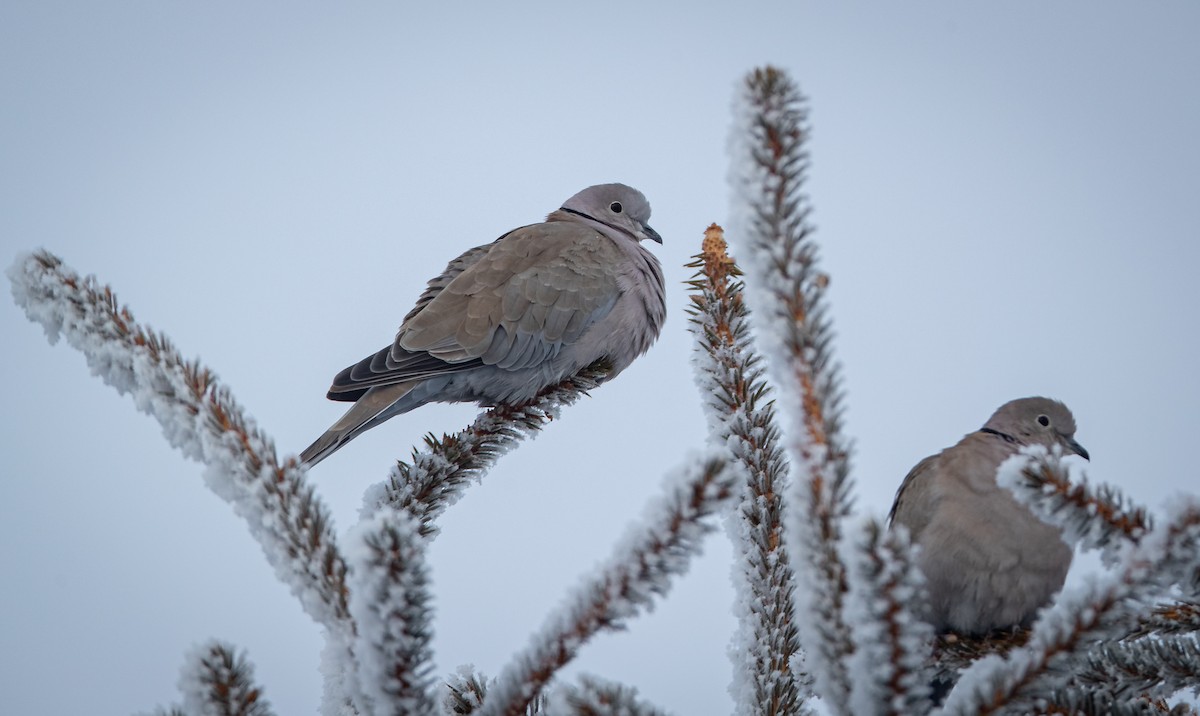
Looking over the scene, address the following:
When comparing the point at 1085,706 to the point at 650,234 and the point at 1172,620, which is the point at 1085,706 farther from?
the point at 650,234

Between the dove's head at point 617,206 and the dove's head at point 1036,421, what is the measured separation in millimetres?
2988

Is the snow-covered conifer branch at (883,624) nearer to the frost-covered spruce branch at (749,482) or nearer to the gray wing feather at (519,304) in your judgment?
the frost-covered spruce branch at (749,482)

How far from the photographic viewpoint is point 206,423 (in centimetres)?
160

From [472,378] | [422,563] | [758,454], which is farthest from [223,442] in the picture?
[472,378]

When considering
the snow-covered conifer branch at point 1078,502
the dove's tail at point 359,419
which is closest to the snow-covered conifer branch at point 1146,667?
the snow-covered conifer branch at point 1078,502

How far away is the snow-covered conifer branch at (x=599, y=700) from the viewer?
4.11 feet

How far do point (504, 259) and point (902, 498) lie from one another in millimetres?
2494

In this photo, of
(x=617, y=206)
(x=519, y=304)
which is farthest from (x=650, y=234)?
(x=519, y=304)

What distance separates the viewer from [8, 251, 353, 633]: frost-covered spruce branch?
1.45 m

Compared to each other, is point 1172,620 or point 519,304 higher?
point 519,304

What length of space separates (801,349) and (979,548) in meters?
1.73

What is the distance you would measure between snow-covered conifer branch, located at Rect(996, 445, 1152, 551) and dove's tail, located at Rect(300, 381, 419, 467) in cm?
291

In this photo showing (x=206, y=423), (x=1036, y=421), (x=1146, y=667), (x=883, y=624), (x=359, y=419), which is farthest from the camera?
(x=359, y=419)

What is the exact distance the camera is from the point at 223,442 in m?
1.57
